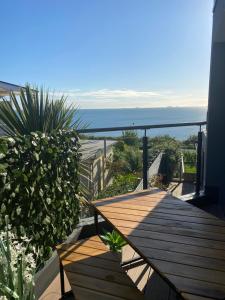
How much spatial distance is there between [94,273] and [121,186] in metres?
2.58

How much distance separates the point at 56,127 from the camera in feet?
9.55

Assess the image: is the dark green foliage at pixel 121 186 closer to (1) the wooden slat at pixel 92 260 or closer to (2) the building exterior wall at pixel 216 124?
(2) the building exterior wall at pixel 216 124

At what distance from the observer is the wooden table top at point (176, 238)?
132cm

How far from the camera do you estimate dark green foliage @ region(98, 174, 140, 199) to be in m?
3.99

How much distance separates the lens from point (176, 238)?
1.75 meters

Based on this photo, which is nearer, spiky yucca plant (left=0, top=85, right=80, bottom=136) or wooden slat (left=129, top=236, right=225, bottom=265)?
wooden slat (left=129, top=236, right=225, bottom=265)

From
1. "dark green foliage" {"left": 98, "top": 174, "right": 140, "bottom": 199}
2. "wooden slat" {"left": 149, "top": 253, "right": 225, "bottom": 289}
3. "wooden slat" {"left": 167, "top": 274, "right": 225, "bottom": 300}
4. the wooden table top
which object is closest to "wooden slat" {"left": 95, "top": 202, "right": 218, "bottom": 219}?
the wooden table top

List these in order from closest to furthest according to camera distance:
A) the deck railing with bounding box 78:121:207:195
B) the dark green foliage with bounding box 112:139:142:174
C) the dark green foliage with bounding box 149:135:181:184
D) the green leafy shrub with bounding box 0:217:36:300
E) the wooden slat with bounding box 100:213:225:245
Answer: the green leafy shrub with bounding box 0:217:36:300 < the wooden slat with bounding box 100:213:225:245 < the deck railing with bounding box 78:121:207:195 < the dark green foliage with bounding box 112:139:142:174 < the dark green foliage with bounding box 149:135:181:184

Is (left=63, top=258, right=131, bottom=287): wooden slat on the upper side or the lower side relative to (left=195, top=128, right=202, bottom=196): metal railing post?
lower

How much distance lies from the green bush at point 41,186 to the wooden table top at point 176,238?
0.43m

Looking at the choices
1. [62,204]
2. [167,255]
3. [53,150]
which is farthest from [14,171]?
[167,255]

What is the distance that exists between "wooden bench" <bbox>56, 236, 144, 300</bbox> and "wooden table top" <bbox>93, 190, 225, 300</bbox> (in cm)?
26

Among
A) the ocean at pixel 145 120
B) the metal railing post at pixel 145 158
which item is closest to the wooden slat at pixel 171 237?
the ocean at pixel 145 120

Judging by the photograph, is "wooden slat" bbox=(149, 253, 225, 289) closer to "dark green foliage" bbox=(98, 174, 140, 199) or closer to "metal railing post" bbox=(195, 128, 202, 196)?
"dark green foliage" bbox=(98, 174, 140, 199)
